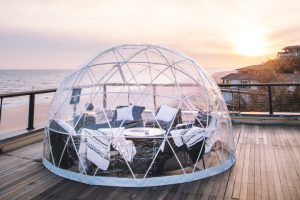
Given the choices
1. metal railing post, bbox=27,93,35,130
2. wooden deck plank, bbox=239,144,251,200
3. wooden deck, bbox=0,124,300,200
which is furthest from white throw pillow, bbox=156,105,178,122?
metal railing post, bbox=27,93,35,130

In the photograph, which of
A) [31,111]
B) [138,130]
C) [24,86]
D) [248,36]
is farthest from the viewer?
[24,86]

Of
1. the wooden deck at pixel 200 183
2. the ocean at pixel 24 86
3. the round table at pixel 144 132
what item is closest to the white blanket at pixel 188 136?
the round table at pixel 144 132

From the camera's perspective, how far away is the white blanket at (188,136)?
2.94 metres

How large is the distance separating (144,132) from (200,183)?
3.94 ft

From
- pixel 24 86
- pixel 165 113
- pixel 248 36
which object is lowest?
pixel 165 113

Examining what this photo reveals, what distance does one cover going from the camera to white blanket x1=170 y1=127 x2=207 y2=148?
9.66 ft

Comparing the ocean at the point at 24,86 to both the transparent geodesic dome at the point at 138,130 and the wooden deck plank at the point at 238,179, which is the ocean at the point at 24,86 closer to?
the transparent geodesic dome at the point at 138,130

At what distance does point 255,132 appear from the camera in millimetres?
5348

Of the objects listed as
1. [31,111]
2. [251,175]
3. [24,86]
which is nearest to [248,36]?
[251,175]

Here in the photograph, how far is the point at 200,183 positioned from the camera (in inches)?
113

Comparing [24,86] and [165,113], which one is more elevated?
[24,86]

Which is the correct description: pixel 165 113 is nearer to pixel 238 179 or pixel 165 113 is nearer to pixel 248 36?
pixel 238 179

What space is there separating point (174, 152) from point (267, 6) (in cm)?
669

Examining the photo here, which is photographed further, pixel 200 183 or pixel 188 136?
pixel 188 136
